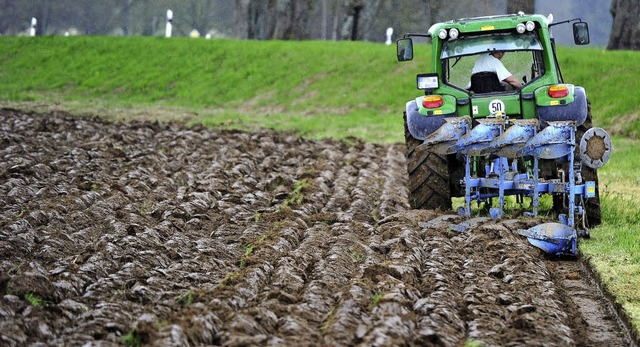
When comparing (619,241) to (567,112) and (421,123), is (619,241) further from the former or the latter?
(421,123)

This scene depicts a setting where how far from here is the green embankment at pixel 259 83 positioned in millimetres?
20859

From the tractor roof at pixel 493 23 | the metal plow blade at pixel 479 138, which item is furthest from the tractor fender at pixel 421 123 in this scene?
the tractor roof at pixel 493 23

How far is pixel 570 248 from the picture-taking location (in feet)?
29.4

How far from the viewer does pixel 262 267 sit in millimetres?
7594

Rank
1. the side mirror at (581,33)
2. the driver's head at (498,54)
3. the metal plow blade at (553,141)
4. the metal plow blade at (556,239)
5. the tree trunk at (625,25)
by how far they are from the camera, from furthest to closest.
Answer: the tree trunk at (625,25) → the driver's head at (498,54) → the side mirror at (581,33) → the metal plow blade at (553,141) → the metal plow blade at (556,239)

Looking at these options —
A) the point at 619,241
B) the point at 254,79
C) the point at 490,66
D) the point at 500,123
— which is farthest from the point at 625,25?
the point at 619,241

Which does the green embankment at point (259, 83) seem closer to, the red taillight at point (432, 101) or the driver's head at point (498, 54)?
the driver's head at point (498, 54)

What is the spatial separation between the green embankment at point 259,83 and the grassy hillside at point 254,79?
0.10ft

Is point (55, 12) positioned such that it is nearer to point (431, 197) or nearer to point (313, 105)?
point (313, 105)

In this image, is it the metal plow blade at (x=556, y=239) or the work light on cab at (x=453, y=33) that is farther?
the work light on cab at (x=453, y=33)

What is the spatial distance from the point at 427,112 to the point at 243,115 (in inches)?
523

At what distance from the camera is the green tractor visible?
9.86 metres

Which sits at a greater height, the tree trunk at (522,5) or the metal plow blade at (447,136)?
the tree trunk at (522,5)

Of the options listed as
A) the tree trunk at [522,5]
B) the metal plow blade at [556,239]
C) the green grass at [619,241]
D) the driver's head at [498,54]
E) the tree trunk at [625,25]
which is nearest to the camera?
the green grass at [619,241]
